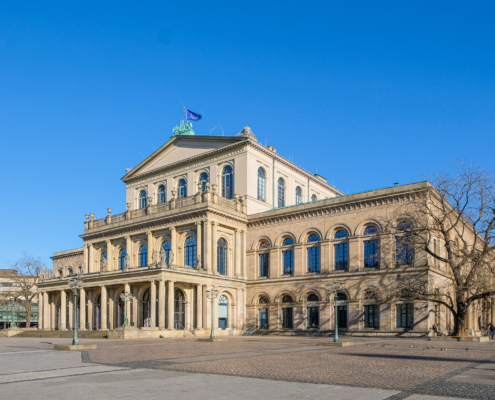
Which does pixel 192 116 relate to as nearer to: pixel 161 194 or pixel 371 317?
pixel 161 194

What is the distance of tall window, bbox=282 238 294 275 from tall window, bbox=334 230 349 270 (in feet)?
16.5

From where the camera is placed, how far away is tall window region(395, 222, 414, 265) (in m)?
41.2

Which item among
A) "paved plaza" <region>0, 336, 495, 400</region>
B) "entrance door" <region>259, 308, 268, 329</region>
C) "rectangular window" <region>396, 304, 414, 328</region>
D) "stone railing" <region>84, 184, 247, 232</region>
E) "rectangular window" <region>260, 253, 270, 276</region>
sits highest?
"stone railing" <region>84, 184, 247, 232</region>

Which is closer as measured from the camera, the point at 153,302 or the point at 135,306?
the point at 153,302

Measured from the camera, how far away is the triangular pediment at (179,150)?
191 ft

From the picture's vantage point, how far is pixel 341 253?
1901 inches

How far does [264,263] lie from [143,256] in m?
13.6

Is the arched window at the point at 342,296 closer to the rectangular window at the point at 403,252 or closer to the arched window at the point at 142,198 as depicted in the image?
the rectangular window at the point at 403,252

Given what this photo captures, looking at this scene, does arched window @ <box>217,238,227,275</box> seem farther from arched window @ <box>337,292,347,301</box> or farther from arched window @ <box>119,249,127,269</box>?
arched window @ <box>119,249,127,269</box>

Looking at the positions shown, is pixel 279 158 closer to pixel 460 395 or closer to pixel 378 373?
pixel 378 373

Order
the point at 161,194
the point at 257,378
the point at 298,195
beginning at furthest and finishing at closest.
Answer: the point at 161,194
the point at 298,195
the point at 257,378

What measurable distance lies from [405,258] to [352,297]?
641cm

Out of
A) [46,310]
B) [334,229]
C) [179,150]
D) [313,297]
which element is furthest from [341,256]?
[46,310]

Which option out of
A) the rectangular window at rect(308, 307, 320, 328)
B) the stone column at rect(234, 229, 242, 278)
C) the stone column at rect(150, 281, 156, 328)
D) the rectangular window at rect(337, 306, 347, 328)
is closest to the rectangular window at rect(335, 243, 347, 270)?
the rectangular window at rect(337, 306, 347, 328)
